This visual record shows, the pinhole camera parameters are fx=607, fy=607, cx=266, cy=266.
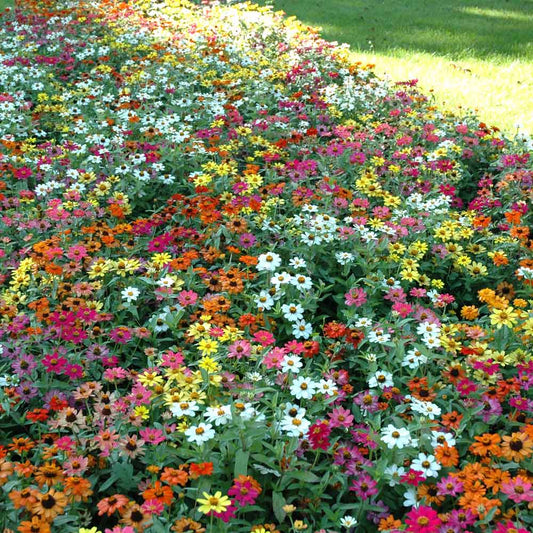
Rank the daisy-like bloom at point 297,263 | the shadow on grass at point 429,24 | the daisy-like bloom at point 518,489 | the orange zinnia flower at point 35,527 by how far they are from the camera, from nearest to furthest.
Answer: the orange zinnia flower at point 35,527 < the daisy-like bloom at point 518,489 < the daisy-like bloom at point 297,263 < the shadow on grass at point 429,24

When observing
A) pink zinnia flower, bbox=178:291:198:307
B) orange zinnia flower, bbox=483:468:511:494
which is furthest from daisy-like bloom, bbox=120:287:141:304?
orange zinnia flower, bbox=483:468:511:494

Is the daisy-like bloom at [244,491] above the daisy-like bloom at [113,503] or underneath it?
above

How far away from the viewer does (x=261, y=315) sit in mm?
2705

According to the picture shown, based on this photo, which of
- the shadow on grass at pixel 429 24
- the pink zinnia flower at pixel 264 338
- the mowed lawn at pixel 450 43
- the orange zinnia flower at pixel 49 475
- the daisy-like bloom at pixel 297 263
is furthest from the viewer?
the shadow on grass at pixel 429 24

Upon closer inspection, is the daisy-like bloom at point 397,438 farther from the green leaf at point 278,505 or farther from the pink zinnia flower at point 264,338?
the pink zinnia flower at point 264,338

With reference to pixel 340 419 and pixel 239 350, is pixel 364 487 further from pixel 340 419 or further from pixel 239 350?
pixel 239 350

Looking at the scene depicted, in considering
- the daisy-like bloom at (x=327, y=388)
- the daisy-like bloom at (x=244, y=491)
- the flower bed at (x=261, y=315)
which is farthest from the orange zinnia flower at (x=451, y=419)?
the daisy-like bloom at (x=244, y=491)

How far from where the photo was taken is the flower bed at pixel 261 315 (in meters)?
1.94

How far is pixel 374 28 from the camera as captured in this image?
922 cm

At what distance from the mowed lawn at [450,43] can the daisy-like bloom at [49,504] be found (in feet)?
15.6

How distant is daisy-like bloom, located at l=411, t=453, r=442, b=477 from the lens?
191cm

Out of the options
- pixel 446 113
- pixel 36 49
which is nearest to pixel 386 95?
pixel 446 113

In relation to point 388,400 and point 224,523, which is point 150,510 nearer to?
point 224,523

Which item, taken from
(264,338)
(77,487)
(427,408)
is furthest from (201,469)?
(427,408)
